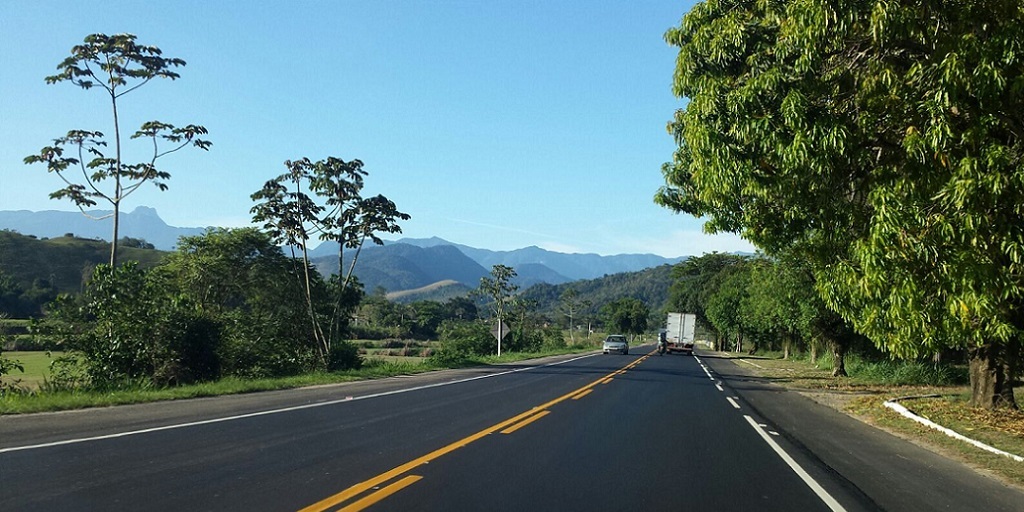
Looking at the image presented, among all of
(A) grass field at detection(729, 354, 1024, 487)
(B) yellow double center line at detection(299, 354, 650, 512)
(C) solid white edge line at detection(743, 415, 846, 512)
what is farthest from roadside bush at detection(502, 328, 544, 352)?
Answer: (C) solid white edge line at detection(743, 415, 846, 512)

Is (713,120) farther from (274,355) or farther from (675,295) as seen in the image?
(675,295)

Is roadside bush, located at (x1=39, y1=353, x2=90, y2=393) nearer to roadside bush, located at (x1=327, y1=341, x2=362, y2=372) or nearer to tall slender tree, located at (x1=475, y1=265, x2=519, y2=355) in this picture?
roadside bush, located at (x1=327, y1=341, x2=362, y2=372)

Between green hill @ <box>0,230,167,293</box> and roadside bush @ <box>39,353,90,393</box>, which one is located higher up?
green hill @ <box>0,230,167,293</box>

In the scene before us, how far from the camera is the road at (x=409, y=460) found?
22.0 feet

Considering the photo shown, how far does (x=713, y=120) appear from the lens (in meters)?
11.5

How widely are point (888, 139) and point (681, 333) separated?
56.1 m

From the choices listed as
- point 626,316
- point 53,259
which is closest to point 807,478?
point 53,259

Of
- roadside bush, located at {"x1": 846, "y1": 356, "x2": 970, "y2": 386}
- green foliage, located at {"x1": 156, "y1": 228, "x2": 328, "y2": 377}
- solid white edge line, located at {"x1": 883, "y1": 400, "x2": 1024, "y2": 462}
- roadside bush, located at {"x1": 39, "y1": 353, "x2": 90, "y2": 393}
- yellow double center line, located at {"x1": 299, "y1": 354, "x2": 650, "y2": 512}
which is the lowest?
roadside bush, located at {"x1": 39, "y1": 353, "x2": 90, "y2": 393}

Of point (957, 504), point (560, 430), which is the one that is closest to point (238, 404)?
point (560, 430)

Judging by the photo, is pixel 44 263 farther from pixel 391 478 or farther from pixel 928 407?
pixel 391 478

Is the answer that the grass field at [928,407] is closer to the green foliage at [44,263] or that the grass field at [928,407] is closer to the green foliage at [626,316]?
the green foliage at [44,263]

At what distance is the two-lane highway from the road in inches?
0.8

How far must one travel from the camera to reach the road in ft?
22.0

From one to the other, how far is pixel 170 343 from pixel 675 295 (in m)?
75.6
